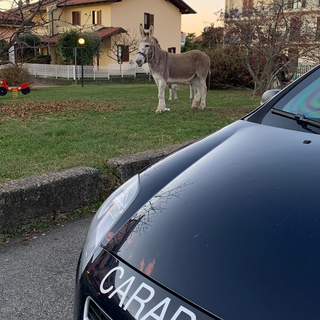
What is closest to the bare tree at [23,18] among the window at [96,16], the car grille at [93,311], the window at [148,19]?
the car grille at [93,311]

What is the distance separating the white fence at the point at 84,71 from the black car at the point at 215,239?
27335mm

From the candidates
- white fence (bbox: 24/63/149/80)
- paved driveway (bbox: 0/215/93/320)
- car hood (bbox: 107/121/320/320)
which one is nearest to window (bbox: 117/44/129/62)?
white fence (bbox: 24/63/149/80)

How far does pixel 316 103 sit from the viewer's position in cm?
236

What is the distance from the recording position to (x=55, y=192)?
352 centimetres

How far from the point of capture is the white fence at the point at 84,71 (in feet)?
96.4

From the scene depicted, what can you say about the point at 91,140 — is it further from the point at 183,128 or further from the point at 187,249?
the point at 187,249

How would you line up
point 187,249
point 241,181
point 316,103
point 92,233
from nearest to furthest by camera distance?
point 187,249, point 241,181, point 92,233, point 316,103

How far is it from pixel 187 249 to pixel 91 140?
15.7 feet

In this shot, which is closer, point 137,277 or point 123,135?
point 137,277

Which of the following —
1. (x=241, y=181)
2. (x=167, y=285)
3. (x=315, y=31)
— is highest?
(x=315, y=31)

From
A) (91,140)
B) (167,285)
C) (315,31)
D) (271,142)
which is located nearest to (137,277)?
(167,285)

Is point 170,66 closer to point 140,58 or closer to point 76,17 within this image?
point 140,58

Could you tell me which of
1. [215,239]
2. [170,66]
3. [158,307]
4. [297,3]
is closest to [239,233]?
[215,239]

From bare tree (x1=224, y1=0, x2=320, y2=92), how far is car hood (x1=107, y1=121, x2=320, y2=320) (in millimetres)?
13393
